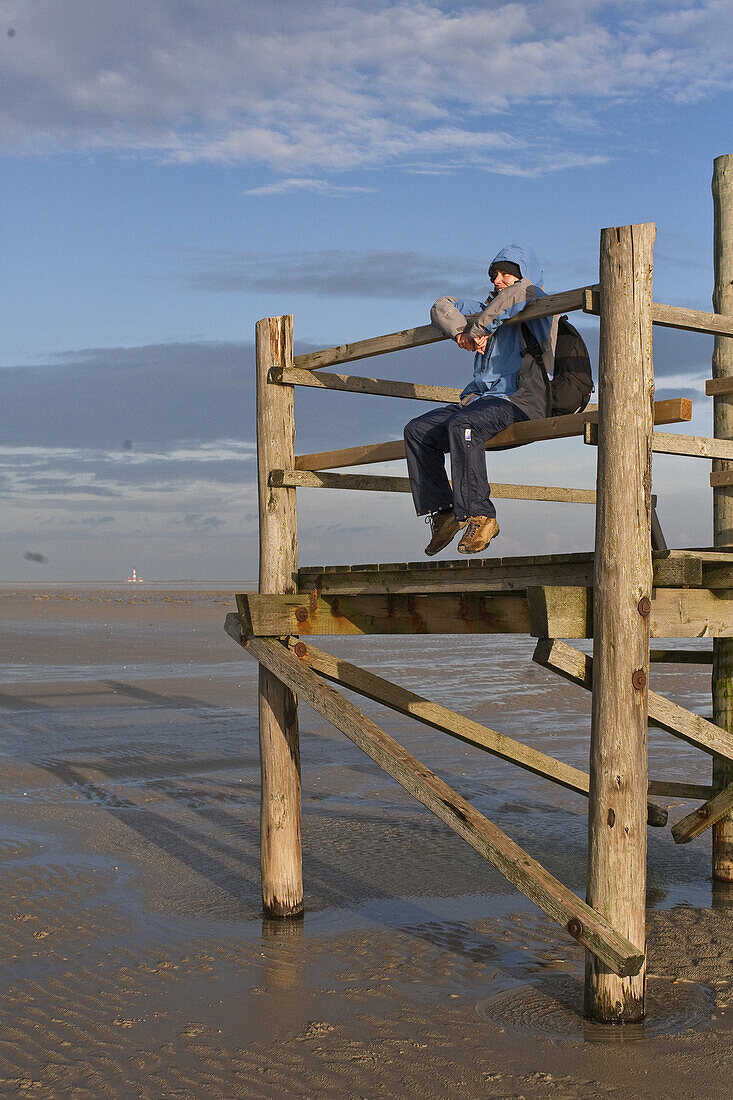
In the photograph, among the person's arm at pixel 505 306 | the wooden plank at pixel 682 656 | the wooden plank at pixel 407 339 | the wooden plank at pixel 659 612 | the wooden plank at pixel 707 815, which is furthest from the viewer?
the wooden plank at pixel 682 656

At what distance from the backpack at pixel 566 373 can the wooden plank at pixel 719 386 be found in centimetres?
180

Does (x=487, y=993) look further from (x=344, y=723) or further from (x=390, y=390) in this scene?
(x=390, y=390)

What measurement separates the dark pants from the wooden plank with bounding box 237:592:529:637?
1.64 feet

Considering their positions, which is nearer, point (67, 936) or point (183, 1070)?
point (183, 1070)

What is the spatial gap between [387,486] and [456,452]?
4.46 feet

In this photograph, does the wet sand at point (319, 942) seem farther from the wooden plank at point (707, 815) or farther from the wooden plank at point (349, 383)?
the wooden plank at point (349, 383)

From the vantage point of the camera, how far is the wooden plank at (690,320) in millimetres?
5184

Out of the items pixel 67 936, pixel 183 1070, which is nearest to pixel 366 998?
pixel 183 1070

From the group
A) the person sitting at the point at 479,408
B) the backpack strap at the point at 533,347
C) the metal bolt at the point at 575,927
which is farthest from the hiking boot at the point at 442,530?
the metal bolt at the point at 575,927

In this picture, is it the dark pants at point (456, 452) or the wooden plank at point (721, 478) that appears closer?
the dark pants at point (456, 452)

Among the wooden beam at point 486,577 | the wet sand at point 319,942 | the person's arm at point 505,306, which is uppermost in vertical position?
the person's arm at point 505,306

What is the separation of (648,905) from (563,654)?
2864 millimetres

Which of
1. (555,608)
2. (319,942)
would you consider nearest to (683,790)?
(319,942)

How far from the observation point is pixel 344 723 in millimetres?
6000
